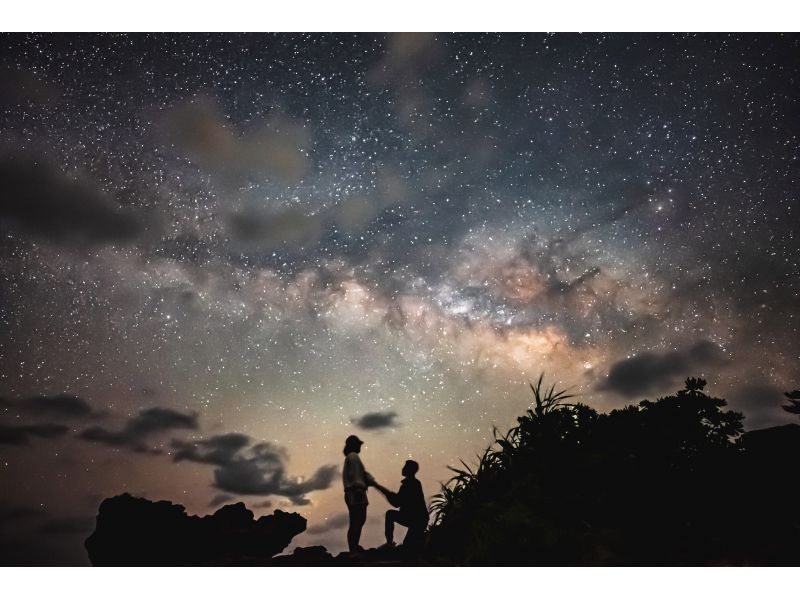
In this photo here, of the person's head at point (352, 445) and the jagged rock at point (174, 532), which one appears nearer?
the person's head at point (352, 445)

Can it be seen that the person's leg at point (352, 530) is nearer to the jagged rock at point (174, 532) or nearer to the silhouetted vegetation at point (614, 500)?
the silhouetted vegetation at point (614, 500)

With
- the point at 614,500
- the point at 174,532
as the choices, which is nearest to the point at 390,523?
the point at 614,500

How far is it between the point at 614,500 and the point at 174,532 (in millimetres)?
13116

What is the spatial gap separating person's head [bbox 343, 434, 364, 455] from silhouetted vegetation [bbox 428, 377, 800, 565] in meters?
1.48

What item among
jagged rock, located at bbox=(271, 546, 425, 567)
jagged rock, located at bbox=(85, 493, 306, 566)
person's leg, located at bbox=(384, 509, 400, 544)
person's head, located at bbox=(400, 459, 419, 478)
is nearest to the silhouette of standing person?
jagged rock, located at bbox=(271, 546, 425, 567)

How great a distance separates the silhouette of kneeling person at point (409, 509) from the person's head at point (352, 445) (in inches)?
20.6

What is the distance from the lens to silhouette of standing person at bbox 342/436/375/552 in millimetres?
6242

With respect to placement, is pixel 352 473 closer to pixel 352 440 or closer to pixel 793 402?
pixel 352 440

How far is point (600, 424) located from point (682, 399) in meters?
3.80

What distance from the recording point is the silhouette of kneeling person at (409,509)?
20.9ft

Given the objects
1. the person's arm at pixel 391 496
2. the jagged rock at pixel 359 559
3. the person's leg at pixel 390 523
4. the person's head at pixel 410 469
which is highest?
the person's head at pixel 410 469

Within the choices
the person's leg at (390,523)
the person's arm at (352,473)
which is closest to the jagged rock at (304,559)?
the person's leg at (390,523)

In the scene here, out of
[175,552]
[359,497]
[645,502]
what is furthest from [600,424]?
[175,552]

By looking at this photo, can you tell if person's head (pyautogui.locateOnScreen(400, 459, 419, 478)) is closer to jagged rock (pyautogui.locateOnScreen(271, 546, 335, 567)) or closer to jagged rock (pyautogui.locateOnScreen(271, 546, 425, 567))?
jagged rock (pyautogui.locateOnScreen(271, 546, 425, 567))
